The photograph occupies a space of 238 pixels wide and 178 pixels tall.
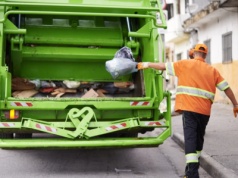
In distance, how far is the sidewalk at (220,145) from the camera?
210 inches

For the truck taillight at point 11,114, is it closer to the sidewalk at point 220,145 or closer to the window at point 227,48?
the sidewalk at point 220,145

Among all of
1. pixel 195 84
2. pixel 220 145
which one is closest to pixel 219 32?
pixel 220 145

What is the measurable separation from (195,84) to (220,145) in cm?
233

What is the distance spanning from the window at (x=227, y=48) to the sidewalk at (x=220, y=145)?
11.2ft

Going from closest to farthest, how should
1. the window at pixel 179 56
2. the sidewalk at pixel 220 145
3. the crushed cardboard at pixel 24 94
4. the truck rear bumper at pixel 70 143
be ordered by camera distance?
1. the truck rear bumper at pixel 70 143
2. the sidewalk at pixel 220 145
3. the crushed cardboard at pixel 24 94
4. the window at pixel 179 56

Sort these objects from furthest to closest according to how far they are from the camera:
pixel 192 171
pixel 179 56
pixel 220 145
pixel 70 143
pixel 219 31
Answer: pixel 179 56, pixel 219 31, pixel 220 145, pixel 70 143, pixel 192 171

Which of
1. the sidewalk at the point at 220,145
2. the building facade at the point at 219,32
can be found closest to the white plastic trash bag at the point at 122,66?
the sidewalk at the point at 220,145

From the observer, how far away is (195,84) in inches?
193

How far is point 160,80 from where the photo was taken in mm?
5727

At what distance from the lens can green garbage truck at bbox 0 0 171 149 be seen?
5.44 metres

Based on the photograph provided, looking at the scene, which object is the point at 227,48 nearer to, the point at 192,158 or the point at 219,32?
the point at 219,32

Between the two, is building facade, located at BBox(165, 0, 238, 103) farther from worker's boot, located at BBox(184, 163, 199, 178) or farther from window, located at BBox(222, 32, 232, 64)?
worker's boot, located at BBox(184, 163, 199, 178)

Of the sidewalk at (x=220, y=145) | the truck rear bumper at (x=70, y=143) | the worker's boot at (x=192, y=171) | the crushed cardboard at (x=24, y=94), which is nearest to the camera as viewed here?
the worker's boot at (x=192, y=171)

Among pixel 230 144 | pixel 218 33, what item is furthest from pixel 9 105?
pixel 218 33
